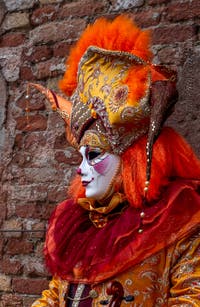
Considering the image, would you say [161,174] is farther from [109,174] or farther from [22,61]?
[22,61]

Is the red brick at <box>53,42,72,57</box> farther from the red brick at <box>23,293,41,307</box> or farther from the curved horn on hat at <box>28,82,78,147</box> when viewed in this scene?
the red brick at <box>23,293,41,307</box>

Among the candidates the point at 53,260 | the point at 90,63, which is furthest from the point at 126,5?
the point at 53,260

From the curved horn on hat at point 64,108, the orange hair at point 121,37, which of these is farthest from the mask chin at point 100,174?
the orange hair at point 121,37

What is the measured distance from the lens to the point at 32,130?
3682 mm

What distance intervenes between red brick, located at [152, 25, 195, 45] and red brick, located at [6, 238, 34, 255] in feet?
3.83

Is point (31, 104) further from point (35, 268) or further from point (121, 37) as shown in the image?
point (121, 37)

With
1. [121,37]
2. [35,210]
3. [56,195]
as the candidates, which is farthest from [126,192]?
[35,210]

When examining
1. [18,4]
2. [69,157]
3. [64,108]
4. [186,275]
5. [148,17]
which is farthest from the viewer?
[18,4]

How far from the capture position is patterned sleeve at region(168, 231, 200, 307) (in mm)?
2357

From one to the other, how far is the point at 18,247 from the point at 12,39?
3.51 feet

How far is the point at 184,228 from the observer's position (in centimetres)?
245

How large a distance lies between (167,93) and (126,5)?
3.34ft

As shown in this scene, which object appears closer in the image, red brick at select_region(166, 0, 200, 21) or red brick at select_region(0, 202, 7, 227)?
red brick at select_region(166, 0, 200, 21)

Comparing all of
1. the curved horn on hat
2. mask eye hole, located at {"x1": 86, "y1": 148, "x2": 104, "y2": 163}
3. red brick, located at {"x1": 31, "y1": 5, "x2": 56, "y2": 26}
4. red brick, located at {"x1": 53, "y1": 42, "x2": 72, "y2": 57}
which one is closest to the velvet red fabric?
mask eye hole, located at {"x1": 86, "y1": 148, "x2": 104, "y2": 163}
